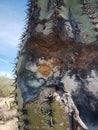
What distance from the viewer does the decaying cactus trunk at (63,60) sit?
232 cm

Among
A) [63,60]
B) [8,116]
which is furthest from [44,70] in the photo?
[8,116]

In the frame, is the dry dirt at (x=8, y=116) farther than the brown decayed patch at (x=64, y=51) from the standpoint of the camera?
Yes

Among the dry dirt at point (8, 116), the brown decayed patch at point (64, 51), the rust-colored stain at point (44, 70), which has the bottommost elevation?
the rust-colored stain at point (44, 70)

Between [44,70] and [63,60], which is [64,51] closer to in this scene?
[63,60]

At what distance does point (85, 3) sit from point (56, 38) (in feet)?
1.00

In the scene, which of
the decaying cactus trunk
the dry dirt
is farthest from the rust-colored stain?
the dry dirt

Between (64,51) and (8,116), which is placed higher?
(8,116)

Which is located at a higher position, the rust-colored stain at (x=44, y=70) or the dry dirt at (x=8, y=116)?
the dry dirt at (x=8, y=116)

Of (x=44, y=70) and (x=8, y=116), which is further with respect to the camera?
(x=8, y=116)

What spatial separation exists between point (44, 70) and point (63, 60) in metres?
0.13

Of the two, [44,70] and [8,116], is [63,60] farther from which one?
[8,116]

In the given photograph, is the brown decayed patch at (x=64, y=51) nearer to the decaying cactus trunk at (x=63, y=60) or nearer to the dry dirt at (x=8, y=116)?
the decaying cactus trunk at (x=63, y=60)

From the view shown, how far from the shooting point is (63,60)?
2.33 metres

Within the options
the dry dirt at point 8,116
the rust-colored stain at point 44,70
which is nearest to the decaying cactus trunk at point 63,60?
the rust-colored stain at point 44,70
